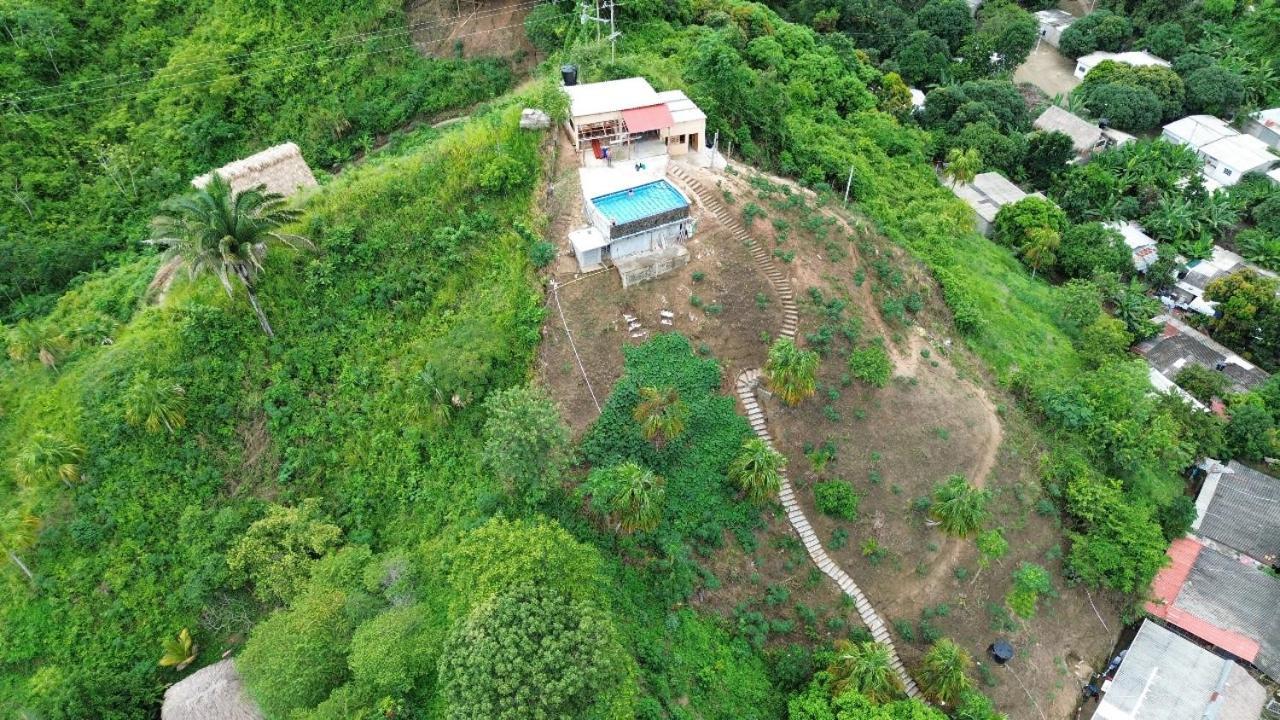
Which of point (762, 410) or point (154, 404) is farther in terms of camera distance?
point (762, 410)

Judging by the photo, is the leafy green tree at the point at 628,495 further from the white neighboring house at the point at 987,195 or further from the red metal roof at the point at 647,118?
the white neighboring house at the point at 987,195

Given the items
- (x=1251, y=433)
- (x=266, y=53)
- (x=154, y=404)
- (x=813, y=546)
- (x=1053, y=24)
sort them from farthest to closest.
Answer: (x=1053, y=24) < (x=266, y=53) < (x=1251, y=433) < (x=154, y=404) < (x=813, y=546)

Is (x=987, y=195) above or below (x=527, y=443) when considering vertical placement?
below

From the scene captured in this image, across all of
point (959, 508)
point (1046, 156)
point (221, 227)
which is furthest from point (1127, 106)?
point (221, 227)

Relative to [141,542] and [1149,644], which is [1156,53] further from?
[141,542]

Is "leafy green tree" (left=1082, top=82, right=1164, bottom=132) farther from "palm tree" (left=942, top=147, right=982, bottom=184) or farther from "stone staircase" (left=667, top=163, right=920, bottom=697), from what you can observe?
"stone staircase" (left=667, top=163, right=920, bottom=697)

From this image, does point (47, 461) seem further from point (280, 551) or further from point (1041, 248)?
point (1041, 248)

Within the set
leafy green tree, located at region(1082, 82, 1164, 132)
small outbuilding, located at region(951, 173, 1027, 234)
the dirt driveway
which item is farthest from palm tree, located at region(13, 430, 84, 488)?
the dirt driveway

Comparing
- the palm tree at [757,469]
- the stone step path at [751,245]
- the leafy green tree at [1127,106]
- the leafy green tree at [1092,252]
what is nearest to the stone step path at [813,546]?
the palm tree at [757,469]
